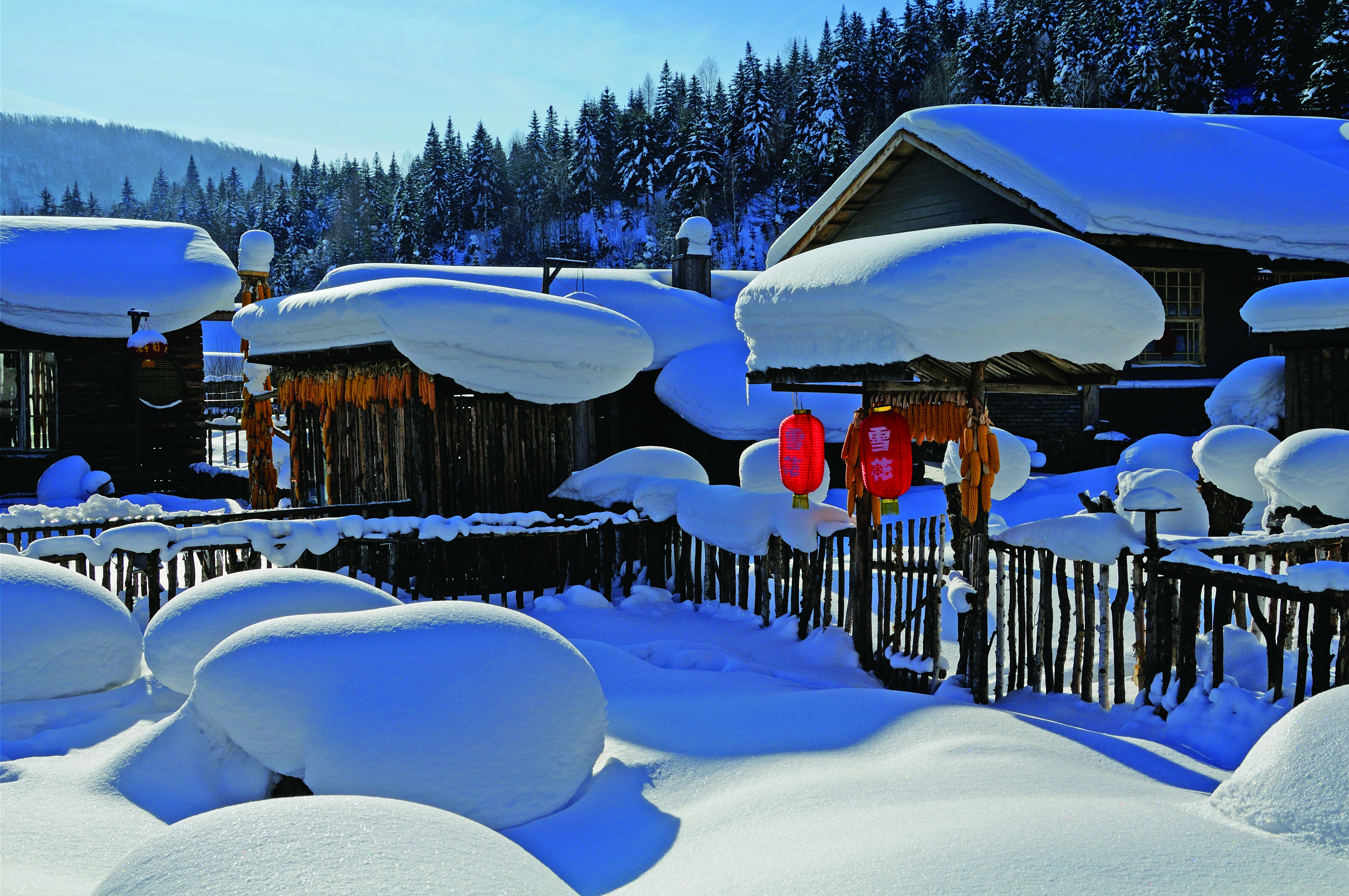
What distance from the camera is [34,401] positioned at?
17.9 metres

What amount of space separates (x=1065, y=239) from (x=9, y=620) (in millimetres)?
6756

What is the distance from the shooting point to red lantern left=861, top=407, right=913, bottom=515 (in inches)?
260

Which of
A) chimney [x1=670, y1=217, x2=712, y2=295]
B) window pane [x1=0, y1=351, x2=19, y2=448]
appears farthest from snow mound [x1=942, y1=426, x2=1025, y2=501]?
window pane [x1=0, y1=351, x2=19, y2=448]

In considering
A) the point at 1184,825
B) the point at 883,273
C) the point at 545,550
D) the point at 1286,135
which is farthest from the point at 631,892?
the point at 1286,135

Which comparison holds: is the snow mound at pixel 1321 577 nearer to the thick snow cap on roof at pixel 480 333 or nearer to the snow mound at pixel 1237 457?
the snow mound at pixel 1237 457

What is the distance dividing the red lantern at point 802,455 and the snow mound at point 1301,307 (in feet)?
19.5

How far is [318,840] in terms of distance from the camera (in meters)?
2.60

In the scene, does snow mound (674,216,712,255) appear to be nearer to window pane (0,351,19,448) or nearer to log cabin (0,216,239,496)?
log cabin (0,216,239,496)

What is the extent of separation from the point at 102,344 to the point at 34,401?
183cm

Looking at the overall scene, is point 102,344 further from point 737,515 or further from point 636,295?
point 737,515

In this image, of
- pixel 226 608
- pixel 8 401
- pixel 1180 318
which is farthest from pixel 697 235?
pixel 226 608

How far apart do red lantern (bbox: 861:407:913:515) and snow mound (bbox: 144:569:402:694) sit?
3523 mm

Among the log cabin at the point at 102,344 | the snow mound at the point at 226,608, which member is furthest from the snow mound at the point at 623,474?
the log cabin at the point at 102,344

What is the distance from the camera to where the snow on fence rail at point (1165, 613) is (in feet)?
16.8
